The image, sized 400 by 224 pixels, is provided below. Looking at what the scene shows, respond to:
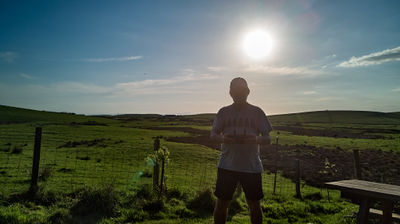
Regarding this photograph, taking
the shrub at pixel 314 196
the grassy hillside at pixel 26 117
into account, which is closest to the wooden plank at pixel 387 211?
the shrub at pixel 314 196

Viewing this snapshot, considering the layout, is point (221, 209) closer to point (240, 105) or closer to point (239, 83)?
point (240, 105)

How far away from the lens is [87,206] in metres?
6.02

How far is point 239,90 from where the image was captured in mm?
3842

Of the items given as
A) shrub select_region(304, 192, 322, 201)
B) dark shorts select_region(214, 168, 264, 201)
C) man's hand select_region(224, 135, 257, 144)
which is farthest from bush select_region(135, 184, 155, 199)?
shrub select_region(304, 192, 322, 201)

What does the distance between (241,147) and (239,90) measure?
87 centimetres

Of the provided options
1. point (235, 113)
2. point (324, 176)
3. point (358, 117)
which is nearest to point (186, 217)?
point (235, 113)

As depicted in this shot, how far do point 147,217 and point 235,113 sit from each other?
142 inches

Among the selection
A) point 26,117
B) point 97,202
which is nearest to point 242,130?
point 97,202

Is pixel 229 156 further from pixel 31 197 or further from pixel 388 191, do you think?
pixel 31 197

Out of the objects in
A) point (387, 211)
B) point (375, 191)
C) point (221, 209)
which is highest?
point (375, 191)

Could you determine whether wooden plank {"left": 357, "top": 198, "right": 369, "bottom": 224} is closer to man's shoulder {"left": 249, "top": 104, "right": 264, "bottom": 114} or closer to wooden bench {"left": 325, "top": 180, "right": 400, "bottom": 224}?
wooden bench {"left": 325, "top": 180, "right": 400, "bottom": 224}

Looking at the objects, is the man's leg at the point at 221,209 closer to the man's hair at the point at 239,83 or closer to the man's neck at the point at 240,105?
the man's neck at the point at 240,105

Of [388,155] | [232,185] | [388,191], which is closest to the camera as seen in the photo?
[232,185]

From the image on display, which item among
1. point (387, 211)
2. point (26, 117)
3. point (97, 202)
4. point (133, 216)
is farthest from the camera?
point (26, 117)
